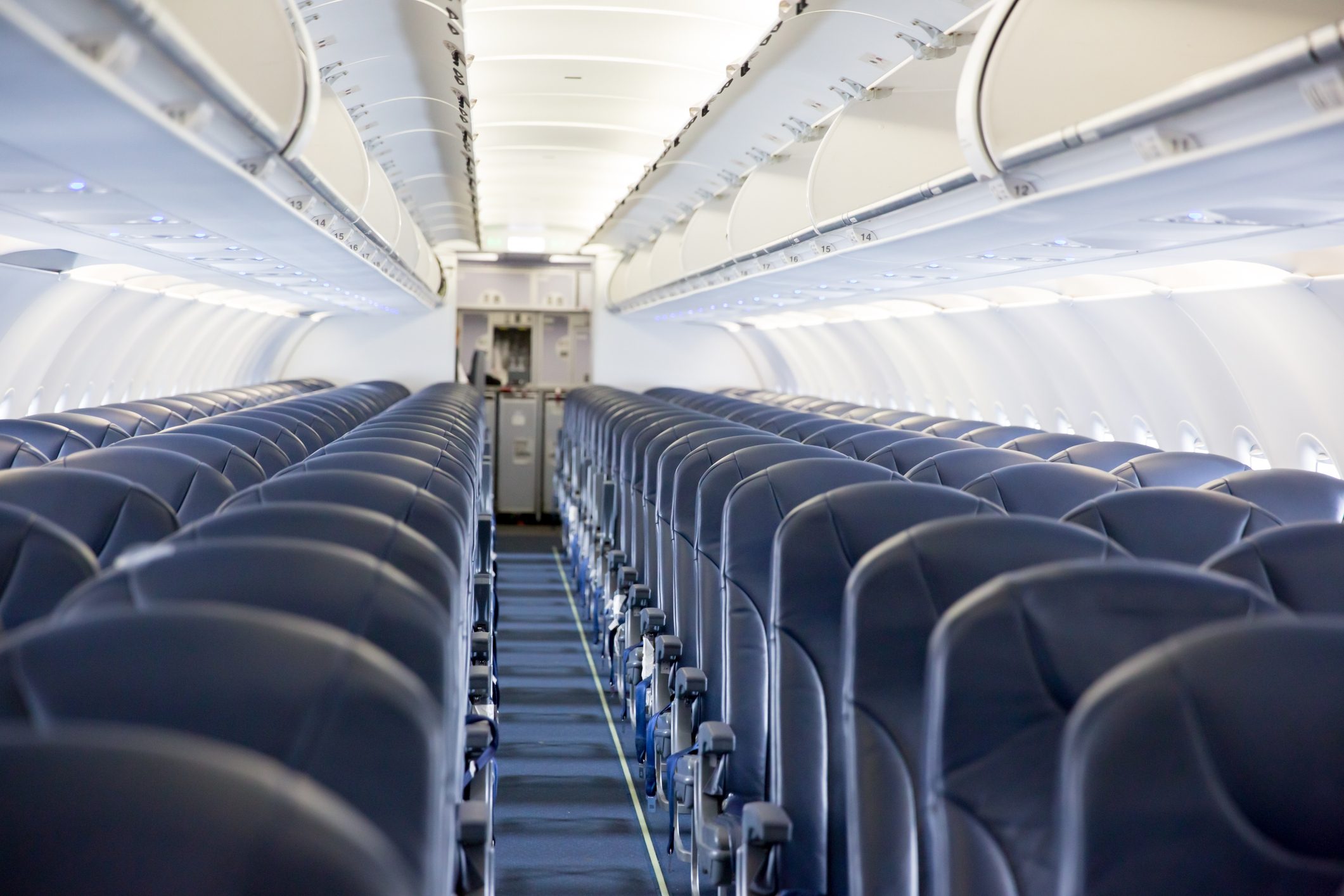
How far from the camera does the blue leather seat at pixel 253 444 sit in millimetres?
5910

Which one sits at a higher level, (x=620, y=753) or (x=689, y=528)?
(x=689, y=528)

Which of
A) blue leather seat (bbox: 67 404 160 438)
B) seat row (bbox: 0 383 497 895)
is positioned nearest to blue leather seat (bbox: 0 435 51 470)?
blue leather seat (bbox: 67 404 160 438)

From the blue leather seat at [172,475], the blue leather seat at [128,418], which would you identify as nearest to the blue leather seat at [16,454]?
the blue leather seat at [172,475]

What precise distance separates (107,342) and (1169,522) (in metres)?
12.1

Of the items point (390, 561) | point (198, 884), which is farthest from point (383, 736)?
point (390, 561)

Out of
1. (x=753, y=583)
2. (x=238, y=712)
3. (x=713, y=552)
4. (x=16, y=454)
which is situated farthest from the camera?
(x=16, y=454)

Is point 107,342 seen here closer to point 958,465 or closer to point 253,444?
point 253,444

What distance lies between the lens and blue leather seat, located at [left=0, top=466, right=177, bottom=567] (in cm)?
339

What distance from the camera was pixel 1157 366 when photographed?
876 cm

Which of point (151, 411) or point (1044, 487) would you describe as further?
point (151, 411)

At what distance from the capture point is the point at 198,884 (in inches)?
43.8

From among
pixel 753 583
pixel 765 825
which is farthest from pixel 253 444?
pixel 765 825

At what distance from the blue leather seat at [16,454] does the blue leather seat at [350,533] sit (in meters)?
3.44

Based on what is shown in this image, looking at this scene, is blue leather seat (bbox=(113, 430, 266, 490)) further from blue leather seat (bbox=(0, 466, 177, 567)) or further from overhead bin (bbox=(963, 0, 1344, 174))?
overhead bin (bbox=(963, 0, 1344, 174))
